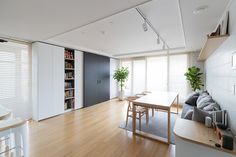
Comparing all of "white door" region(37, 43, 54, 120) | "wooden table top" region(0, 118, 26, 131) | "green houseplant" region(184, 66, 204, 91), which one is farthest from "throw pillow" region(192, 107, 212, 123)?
"white door" region(37, 43, 54, 120)

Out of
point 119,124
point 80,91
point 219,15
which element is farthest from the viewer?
point 80,91

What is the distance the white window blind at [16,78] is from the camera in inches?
129

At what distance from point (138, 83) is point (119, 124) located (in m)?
3.82

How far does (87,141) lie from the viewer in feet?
8.46

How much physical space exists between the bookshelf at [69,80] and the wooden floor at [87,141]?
116cm

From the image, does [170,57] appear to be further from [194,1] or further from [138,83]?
[194,1]

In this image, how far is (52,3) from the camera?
1679 millimetres

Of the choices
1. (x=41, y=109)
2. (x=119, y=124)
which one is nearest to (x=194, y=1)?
(x=119, y=124)

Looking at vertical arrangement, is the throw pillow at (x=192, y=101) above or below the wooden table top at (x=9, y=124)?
Result: below

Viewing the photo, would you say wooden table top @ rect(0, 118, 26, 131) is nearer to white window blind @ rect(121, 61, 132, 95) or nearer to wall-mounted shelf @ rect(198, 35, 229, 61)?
wall-mounted shelf @ rect(198, 35, 229, 61)

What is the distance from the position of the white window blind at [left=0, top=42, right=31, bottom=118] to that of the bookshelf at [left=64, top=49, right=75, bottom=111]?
46.2 inches

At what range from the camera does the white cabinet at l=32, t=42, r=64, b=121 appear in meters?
3.64

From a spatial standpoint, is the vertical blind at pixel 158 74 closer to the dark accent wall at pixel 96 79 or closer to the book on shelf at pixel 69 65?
the dark accent wall at pixel 96 79

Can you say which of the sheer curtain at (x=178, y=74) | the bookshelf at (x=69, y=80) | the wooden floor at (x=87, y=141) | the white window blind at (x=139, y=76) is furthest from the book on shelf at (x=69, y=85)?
the sheer curtain at (x=178, y=74)
